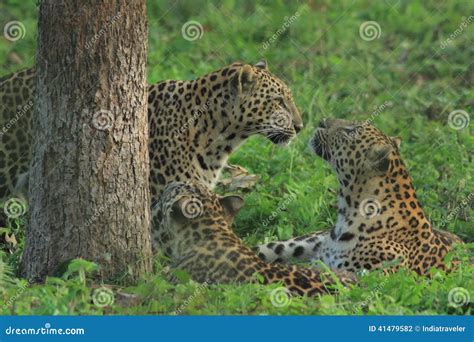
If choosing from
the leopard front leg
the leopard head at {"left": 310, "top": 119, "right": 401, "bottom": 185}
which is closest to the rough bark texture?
the leopard front leg

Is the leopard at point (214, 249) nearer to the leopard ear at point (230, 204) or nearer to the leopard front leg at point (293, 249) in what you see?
the leopard ear at point (230, 204)

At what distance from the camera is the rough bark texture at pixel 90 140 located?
9914 millimetres

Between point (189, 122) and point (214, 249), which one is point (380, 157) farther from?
point (214, 249)

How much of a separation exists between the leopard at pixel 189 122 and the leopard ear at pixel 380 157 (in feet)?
4.36

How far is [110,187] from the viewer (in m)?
10.2

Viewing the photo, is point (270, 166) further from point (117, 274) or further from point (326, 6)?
point (326, 6)

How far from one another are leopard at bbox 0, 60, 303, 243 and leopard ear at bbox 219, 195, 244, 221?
95cm

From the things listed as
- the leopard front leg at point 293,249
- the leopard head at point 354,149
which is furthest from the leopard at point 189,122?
the leopard front leg at point 293,249

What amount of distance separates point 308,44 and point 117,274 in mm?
8440

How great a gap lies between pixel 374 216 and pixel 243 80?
78.7 inches

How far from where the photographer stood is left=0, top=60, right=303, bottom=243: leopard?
12383 millimetres

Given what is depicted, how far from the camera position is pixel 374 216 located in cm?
1177

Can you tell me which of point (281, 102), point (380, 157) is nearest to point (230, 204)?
point (380, 157)

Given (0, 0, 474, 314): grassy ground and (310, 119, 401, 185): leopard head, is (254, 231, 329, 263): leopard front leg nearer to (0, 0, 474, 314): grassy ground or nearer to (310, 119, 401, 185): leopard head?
(0, 0, 474, 314): grassy ground
